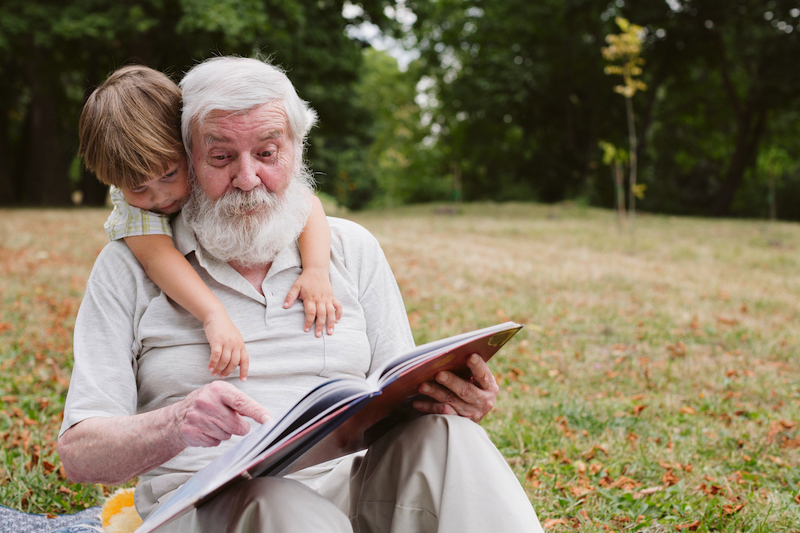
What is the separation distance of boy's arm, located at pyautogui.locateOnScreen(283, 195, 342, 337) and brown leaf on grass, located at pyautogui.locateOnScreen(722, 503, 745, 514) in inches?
71.6

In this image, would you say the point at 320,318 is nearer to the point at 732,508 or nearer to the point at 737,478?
the point at 732,508

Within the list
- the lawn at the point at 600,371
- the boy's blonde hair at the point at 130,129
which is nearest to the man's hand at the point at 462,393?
the boy's blonde hair at the point at 130,129

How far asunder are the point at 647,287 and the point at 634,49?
4.77 metres

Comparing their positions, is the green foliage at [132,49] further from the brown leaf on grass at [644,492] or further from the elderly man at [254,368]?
the brown leaf on grass at [644,492]

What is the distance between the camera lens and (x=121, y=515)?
6.43 feet

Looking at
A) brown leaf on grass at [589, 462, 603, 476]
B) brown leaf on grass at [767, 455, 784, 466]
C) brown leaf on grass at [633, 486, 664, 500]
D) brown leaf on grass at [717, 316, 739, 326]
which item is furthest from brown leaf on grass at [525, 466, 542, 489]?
brown leaf on grass at [717, 316, 739, 326]

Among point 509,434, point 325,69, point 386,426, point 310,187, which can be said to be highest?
point 325,69

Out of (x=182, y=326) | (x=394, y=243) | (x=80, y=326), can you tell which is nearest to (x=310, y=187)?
(x=182, y=326)

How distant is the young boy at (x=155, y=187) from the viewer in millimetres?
1582

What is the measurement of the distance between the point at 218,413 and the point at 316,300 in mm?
548

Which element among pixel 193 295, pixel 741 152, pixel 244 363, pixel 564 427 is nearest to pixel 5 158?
pixel 564 427

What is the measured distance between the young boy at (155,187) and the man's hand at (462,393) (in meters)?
0.38

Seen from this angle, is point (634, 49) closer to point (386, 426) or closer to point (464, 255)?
point (464, 255)

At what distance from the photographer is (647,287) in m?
7.32
